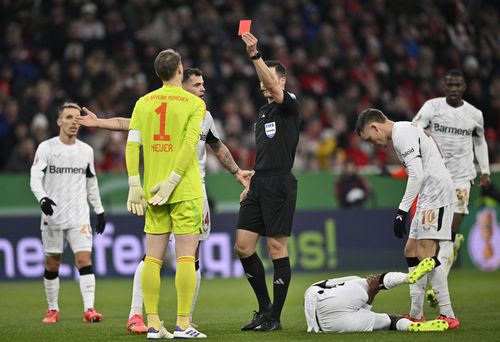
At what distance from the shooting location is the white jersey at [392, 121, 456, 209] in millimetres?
9719

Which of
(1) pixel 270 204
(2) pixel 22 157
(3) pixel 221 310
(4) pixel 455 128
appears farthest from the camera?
(2) pixel 22 157

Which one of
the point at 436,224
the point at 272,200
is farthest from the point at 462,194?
the point at 272,200

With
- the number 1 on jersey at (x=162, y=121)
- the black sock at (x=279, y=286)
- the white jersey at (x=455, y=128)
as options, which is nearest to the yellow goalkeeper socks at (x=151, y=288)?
the number 1 on jersey at (x=162, y=121)

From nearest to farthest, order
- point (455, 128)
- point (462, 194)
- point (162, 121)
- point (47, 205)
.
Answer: point (162, 121)
point (47, 205)
point (455, 128)
point (462, 194)

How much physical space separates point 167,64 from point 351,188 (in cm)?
1212

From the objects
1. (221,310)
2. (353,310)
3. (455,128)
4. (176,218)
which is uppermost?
(455,128)

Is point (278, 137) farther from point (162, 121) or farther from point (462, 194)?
point (462, 194)

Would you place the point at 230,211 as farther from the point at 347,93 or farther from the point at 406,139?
the point at 406,139

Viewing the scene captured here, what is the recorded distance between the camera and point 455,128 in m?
13.1

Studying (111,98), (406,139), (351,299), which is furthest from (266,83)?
(111,98)

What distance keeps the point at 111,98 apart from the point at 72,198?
8.79m

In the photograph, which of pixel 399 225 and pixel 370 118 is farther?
pixel 370 118

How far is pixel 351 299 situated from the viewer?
31.0 feet

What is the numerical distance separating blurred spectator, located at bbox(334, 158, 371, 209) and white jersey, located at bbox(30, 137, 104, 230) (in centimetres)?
908
